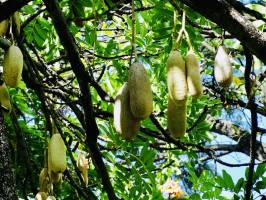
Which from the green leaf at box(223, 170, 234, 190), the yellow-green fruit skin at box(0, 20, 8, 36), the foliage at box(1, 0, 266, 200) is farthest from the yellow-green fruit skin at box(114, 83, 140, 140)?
the green leaf at box(223, 170, 234, 190)

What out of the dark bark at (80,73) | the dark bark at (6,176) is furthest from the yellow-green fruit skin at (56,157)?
the dark bark at (6,176)

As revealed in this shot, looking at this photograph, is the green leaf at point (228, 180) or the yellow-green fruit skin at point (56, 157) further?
the green leaf at point (228, 180)

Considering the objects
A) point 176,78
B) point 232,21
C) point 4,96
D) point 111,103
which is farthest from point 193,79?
point 111,103

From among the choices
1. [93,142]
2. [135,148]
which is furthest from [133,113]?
[135,148]

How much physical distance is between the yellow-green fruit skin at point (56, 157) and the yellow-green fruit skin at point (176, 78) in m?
0.59

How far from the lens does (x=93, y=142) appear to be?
2.14 metres

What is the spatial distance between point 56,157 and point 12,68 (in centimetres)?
36

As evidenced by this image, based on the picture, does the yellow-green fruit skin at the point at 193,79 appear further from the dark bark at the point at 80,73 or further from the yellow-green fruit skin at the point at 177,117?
the dark bark at the point at 80,73

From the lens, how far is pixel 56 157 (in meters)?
1.73

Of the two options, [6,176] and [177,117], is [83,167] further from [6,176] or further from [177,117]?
[177,117]

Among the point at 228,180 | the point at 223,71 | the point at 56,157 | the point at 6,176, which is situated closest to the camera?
the point at 223,71

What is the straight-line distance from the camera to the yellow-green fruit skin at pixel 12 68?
149cm

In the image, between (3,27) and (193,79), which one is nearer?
(193,79)

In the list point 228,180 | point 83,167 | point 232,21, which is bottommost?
point 228,180
